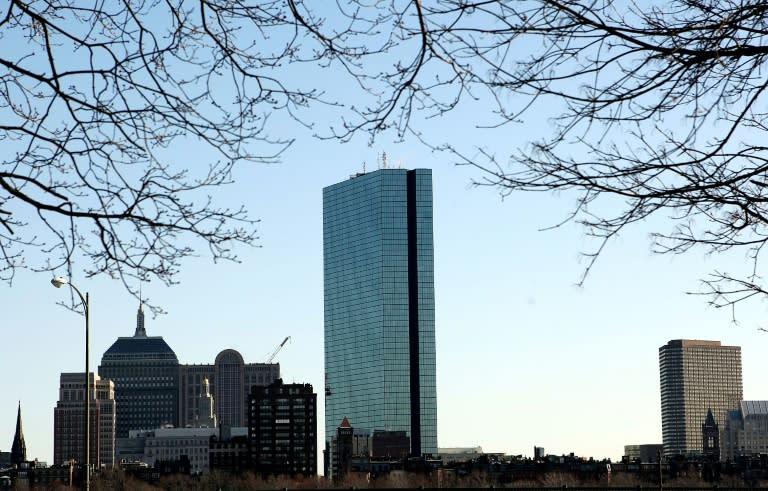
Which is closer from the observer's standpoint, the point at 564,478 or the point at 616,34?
the point at 616,34

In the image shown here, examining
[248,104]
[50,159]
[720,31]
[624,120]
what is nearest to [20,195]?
[50,159]

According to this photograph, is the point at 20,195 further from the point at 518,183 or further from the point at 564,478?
the point at 564,478

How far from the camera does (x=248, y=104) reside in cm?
1197

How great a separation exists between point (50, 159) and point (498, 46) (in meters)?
3.87

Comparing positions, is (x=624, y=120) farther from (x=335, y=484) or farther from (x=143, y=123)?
(x=335, y=484)

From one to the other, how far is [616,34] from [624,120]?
74cm

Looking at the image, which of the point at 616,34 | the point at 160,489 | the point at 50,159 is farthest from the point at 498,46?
the point at 160,489

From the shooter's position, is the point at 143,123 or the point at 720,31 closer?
the point at 720,31

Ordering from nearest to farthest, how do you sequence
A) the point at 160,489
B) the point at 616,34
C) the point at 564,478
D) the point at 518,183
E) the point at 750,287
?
the point at 616,34
the point at 518,183
the point at 750,287
the point at 160,489
the point at 564,478

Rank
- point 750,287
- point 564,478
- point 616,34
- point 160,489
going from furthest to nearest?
1. point 564,478
2. point 160,489
3. point 750,287
4. point 616,34

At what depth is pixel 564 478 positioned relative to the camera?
185 m

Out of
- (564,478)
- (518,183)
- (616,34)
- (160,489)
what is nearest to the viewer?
(616,34)

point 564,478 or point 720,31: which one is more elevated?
point 720,31

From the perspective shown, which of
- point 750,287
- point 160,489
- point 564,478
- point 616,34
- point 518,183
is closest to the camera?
point 616,34
